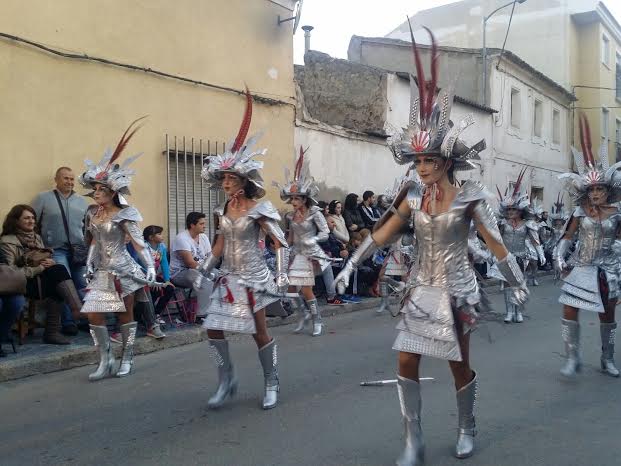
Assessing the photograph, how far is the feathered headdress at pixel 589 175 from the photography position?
21.5 ft

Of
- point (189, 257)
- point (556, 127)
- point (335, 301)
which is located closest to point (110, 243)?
point (189, 257)

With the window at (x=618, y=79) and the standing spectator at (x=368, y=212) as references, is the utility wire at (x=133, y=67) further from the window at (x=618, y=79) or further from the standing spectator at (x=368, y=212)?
the window at (x=618, y=79)

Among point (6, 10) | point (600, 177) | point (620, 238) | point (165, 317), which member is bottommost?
point (165, 317)

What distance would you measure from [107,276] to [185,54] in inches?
238

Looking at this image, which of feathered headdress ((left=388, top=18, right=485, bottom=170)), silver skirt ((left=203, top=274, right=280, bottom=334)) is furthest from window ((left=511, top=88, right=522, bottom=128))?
feathered headdress ((left=388, top=18, right=485, bottom=170))

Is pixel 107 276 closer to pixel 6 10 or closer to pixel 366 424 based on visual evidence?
pixel 366 424

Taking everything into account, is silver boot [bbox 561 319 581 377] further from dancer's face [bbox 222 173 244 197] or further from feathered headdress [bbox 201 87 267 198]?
dancer's face [bbox 222 173 244 197]

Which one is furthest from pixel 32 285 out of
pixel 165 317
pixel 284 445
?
A: pixel 284 445

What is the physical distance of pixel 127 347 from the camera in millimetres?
6844

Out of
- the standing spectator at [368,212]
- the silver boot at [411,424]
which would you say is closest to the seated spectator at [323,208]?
the standing spectator at [368,212]

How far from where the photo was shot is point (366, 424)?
5008mm

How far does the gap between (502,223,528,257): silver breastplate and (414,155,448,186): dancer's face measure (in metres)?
7.28

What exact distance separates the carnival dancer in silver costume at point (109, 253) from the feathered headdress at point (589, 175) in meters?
4.22

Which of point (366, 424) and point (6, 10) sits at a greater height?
point (6, 10)
